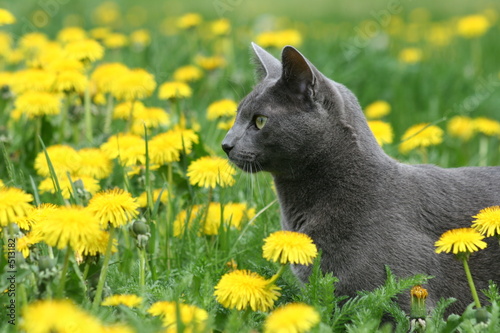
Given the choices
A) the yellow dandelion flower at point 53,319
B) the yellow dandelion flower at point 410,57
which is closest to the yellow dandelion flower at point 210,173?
the yellow dandelion flower at point 53,319

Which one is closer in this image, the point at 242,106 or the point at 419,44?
the point at 242,106

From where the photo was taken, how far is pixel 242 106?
9.40 ft

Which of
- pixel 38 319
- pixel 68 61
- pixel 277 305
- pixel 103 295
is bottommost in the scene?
pixel 277 305

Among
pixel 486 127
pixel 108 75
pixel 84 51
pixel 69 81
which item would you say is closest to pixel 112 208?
pixel 69 81

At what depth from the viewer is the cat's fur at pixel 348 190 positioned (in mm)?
2584

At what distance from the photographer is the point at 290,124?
2674mm

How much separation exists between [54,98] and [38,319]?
2081 mm

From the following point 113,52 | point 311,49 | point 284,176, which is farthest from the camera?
point 311,49

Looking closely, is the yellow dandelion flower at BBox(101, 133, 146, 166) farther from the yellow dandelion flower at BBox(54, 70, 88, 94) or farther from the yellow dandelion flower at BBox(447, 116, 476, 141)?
the yellow dandelion flower at BBox(447, 116, 476, 141)

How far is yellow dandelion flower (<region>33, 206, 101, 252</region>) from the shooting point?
6.14ft

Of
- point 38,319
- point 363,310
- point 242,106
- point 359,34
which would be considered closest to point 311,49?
point 359,34

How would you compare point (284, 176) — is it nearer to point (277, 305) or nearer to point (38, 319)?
point (277, 305)

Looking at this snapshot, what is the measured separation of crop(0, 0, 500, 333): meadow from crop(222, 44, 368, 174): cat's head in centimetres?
24

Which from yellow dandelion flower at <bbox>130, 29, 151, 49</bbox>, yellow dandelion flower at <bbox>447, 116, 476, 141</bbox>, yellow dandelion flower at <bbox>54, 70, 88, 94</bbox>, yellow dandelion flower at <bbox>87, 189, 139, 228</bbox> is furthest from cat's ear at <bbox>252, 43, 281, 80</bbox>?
yellow dandelion flower at <bbox>130, 29, 151, 49</bbox>
